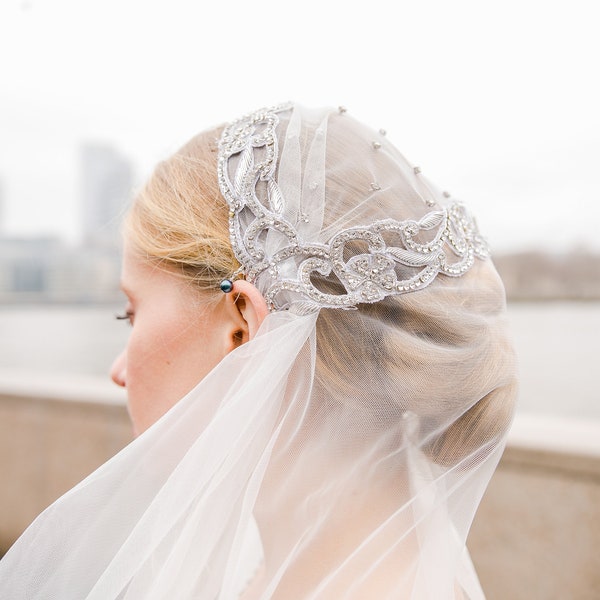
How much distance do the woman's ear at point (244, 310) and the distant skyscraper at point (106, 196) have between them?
0.36 m

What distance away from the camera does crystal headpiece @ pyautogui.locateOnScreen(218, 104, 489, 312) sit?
3.22 ft

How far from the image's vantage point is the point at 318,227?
0.98 meters

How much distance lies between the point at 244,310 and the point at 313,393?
180mm

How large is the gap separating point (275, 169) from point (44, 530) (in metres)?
0.66

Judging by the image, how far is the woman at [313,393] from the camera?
3.11 ft

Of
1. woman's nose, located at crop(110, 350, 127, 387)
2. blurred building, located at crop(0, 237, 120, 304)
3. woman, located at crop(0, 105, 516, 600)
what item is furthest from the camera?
blurred building, located at crop(0, 237, 120, 304)

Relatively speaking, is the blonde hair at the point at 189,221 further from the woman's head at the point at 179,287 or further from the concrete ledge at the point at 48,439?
the concrete ledge at the point at 48,439

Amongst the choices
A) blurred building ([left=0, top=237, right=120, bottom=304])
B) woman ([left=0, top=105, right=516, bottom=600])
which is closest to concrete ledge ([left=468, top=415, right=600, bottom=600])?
woman ([left=0, top=105, right=516, bottom=600])

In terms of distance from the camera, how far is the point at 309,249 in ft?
3.22

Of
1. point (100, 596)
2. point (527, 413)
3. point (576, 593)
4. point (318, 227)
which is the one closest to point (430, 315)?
point (318, 227)

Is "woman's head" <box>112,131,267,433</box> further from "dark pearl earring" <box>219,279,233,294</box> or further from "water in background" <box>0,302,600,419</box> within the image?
"water in background" <box>0,302,600,419</box>

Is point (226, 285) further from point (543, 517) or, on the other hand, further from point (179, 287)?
point (543, 517)

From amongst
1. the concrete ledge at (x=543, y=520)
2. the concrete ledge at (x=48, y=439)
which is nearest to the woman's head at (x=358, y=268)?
the concrete ledge at (x=543, y=520)

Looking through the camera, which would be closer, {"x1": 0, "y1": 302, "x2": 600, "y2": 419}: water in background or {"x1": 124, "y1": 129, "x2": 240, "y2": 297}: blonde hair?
{"x1": 124, "y1": 129, "x2": 240, "y2": 297}: blonde hair
